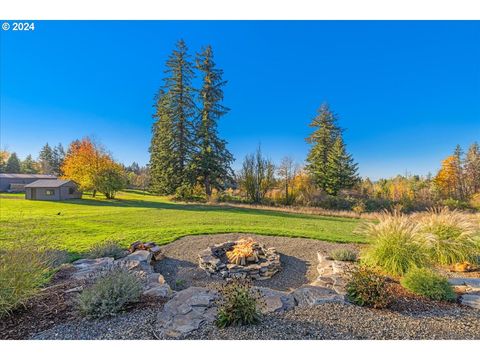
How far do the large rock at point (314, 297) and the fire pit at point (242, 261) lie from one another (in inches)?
65.4

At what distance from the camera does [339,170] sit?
17328 millimetres

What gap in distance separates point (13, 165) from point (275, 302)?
31.0m

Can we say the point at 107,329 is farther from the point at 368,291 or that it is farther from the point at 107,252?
the point at 107,252

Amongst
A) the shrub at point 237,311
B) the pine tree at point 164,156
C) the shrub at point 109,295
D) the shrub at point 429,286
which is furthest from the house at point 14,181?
the shrub at point 429,286

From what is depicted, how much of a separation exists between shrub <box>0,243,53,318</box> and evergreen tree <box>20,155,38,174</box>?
96.8 feet

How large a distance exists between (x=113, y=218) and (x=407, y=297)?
9238 millimetres

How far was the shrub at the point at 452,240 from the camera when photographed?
405 centimetres

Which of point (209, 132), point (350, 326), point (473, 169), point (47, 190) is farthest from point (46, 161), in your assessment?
point (473, 169)

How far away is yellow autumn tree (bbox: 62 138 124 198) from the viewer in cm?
1683

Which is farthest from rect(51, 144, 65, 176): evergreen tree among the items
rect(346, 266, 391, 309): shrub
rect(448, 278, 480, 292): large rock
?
rect(448, 278, 480, 292): large rock
